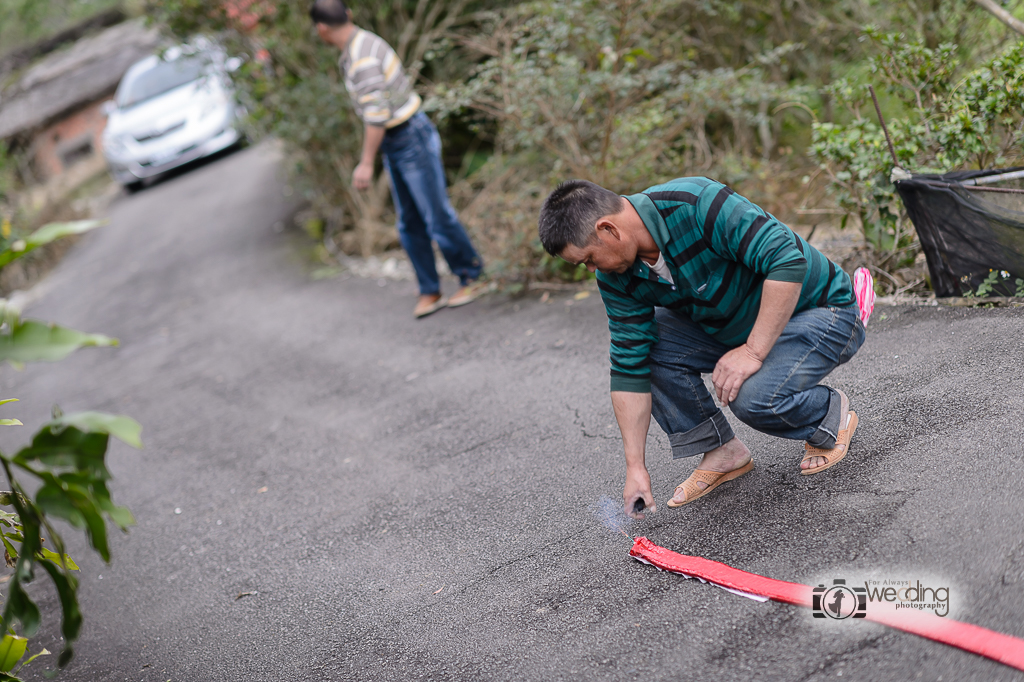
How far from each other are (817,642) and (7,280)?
11.9 meters

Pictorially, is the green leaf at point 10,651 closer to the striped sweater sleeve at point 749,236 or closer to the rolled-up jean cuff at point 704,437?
the rolled-up jean cuff at point 704,437

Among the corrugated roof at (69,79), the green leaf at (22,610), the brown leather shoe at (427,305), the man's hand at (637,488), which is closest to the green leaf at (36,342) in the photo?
the green leaf at (22,610)

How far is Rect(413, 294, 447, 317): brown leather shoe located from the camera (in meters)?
6.06

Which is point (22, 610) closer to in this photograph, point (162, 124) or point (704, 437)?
point (704, 437)

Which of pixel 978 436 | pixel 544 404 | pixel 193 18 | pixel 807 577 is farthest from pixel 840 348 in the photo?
pixel 193 18

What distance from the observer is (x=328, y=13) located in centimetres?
531

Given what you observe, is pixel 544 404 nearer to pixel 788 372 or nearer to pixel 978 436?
pixel 788 372

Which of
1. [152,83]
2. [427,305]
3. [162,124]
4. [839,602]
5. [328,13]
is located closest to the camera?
[839,602]

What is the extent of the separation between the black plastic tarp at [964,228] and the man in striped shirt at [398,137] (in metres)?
3.06

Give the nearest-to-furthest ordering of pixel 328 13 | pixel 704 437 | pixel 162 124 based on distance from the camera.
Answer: pixel 704 437 → pixel 328 13 → pixel 162 124

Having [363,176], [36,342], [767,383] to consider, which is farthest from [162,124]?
[767,383]

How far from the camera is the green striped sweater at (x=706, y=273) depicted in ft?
7.88

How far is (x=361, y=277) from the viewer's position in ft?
25.0

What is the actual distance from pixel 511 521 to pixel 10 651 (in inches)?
66.7
